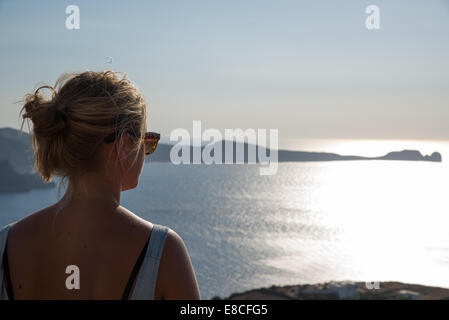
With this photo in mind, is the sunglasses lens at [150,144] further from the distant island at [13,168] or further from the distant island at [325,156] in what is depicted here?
the distant island at [13,168]

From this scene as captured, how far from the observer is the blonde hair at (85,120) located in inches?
36.0

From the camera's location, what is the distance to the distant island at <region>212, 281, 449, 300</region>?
3488 centimetres

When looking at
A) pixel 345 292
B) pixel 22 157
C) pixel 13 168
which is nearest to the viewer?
pixel 345 292

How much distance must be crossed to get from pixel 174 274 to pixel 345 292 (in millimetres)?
38051

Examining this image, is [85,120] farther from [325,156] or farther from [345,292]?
[325,156]

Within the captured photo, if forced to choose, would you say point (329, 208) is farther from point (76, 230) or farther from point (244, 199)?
point (76, 230)

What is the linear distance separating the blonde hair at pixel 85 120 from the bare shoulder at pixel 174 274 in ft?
0.80

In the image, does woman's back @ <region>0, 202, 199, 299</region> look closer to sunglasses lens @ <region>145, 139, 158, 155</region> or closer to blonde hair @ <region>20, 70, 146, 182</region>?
blonde hair @ <region>20, 70, 146, 182</region>

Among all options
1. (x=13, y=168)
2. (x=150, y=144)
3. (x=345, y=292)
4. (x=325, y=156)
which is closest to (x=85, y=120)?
(x=150, y=144)

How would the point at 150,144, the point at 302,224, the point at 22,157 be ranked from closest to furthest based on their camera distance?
1. the point at 150,144
2. the point at 302,224
3. the point at 22,157

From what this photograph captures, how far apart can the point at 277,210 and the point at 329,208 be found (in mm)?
10766

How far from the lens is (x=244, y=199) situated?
261ft

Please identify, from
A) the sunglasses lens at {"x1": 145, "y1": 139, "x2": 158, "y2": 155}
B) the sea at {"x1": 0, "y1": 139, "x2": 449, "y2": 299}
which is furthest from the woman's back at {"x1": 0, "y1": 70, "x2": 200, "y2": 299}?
the sea at {"x1": 0, "y1": 139, "x2": 449, "y2": 299}

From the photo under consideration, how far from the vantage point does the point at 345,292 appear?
35688 millimetres
